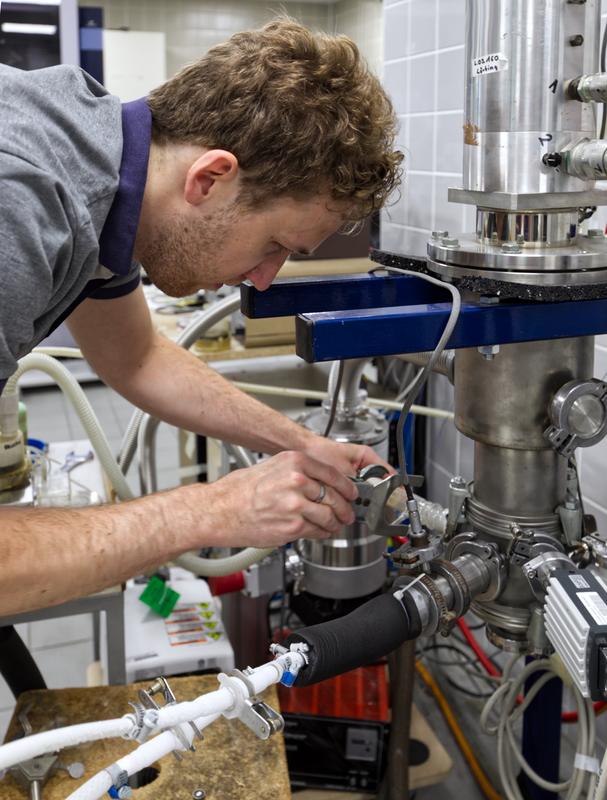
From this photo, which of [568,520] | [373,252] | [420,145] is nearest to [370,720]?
[568,520]

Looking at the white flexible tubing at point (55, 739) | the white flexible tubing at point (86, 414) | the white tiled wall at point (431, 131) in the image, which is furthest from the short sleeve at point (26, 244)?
the white tiled wall at point (431, 131)

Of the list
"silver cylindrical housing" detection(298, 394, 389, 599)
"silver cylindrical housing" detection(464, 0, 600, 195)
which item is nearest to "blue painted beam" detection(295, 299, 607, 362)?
"silver cylindrical housing" detection(464, 0, 600, 195)

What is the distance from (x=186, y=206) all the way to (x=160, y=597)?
2.58ft

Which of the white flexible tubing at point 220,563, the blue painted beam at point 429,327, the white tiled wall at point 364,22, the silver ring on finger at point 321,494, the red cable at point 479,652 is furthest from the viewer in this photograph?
the white tiled wall at point 364,22

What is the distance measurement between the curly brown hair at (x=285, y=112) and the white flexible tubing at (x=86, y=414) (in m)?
0.53

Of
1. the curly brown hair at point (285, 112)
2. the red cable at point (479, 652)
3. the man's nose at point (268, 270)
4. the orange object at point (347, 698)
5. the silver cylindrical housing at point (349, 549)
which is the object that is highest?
the curly brown hair at point (285, 112)

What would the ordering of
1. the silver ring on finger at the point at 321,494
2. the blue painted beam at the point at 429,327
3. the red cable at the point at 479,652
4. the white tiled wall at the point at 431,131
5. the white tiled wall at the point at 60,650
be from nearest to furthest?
the blue painted beam at the point at 429,327 → the silver ring on finger at the point at 321,494 → the white tiled wall at the point at 431,131 → the red cable at the point at 479,652 → the white tiled wall at the point at 60,650

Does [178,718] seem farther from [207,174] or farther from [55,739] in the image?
[207,174]

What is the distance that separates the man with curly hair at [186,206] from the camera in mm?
727

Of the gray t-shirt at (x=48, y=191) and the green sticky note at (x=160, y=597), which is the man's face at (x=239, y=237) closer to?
the gray t-shirt at (x=48, y=191)

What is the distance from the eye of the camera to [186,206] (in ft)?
2.94

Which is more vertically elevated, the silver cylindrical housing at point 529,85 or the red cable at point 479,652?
the silver cylindrical housing at point 529,85

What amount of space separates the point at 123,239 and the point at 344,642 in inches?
18.0

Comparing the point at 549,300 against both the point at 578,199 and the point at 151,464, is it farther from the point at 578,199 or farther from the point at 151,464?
the point at 151,464
